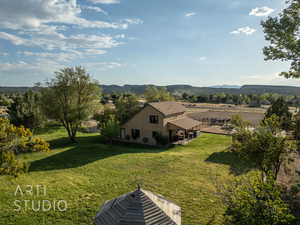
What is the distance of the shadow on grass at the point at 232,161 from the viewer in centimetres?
1642

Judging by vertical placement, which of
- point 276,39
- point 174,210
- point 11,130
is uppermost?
point 276,39

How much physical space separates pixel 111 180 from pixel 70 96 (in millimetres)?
17746

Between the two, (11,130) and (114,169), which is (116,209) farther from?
(114,169)

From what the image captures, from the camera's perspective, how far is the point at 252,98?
353 ft

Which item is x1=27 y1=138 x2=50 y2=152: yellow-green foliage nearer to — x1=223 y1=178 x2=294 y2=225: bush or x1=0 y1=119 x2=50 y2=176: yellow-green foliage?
x1=0 y1=119 x2=50 y2=176: yellow-green foliage

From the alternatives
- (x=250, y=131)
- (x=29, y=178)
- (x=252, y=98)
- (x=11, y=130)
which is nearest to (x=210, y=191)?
(x=250, y=131)

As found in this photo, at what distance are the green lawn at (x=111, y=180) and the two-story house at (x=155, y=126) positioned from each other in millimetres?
5854

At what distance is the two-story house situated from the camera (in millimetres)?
29766

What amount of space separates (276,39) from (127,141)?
26.1 metres

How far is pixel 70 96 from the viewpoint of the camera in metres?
28.3

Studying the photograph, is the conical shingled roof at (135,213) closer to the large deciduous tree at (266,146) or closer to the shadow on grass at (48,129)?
the large deciduous tree at (266,146)

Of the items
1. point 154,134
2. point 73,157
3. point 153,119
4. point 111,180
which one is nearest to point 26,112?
point 73,157

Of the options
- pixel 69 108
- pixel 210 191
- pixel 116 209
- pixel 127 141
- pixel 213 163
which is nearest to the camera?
pixel 116 209

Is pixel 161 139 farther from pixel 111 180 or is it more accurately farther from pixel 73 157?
pixel 111 180
